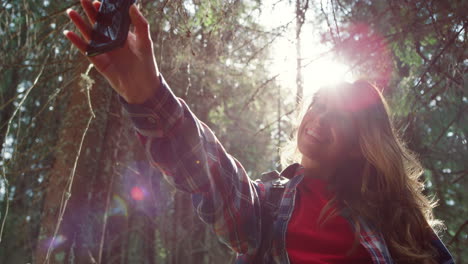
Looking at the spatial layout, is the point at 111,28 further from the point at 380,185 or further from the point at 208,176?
the point at 380,185

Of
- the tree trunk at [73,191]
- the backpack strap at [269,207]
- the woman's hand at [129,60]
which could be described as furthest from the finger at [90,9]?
the tree trunk at [73,191]

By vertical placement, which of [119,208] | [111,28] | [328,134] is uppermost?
[111,28]

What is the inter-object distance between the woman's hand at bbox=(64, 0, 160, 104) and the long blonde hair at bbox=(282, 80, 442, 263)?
123cm

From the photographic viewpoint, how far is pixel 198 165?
1394 mm

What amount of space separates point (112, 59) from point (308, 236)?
1324 mm

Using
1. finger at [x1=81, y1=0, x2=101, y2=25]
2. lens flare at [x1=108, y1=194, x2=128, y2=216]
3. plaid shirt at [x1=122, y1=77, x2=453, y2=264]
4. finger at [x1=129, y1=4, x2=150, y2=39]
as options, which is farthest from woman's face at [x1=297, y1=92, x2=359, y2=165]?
lens flare at [x1=108, y1=194, x2=128, y2=216]

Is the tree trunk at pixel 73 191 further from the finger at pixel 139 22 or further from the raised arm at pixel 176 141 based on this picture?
the finger at pixel 139 22

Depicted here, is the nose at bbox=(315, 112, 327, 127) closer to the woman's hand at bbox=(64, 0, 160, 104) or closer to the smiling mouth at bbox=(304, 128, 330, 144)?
the smiling mouth at bbox=(304, 128, 330, 144)

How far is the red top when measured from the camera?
1.75 m

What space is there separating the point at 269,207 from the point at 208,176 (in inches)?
22.9

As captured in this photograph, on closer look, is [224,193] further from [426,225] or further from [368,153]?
[426,225]

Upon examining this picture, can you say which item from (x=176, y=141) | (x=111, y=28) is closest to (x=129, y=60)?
(x=111, y=28)

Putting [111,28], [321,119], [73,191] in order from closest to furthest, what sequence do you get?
[111,28] < [321,119] < [73,191]

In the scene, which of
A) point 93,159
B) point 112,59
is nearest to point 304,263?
point 112,59
